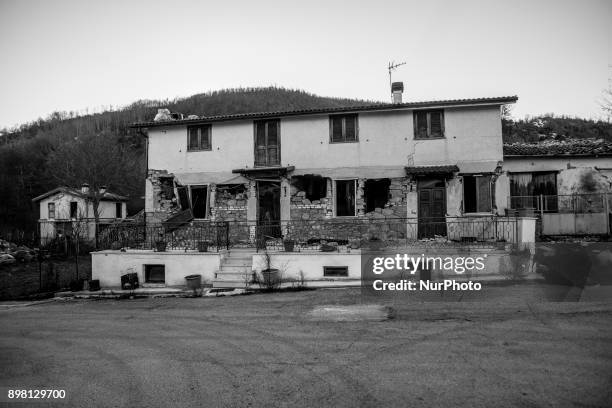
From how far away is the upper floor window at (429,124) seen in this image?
48.8ft

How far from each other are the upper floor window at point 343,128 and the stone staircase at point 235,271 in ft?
20.3

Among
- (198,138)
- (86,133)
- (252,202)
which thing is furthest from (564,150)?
(86,133)

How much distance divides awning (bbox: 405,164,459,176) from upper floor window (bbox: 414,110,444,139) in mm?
1367

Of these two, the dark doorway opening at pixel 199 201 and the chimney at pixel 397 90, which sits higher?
the chimney at pixel 397 90

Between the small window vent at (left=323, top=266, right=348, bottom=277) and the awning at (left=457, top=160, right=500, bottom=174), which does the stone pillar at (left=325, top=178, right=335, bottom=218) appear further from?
the awning at (left=457, top=160, right=500, bottom=174)

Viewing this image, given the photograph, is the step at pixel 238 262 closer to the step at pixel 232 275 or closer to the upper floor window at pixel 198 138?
the step at pixel 232 275

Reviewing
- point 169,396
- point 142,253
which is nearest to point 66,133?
point 142,253

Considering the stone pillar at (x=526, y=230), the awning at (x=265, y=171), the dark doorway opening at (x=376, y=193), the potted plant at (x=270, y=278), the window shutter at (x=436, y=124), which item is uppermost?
the window shutter at (x=436, y=124)

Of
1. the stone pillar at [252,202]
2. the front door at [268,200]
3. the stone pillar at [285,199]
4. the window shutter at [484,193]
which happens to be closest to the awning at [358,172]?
the stone pillar at [285,199]

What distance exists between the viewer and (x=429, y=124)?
14984 millimetres

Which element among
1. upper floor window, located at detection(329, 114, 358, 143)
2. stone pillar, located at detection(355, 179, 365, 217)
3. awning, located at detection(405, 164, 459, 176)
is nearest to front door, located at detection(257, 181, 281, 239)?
upper floor window, located at detection(329, 114, 358, 143)

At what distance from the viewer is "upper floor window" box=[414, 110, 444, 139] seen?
48.8 feet

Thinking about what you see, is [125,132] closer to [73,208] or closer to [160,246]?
→ [73,208]

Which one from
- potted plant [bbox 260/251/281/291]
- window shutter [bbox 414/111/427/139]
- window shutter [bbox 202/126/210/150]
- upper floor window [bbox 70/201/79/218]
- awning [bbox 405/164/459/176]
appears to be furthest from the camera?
upper floor window [bbox 70/201/79/218]
